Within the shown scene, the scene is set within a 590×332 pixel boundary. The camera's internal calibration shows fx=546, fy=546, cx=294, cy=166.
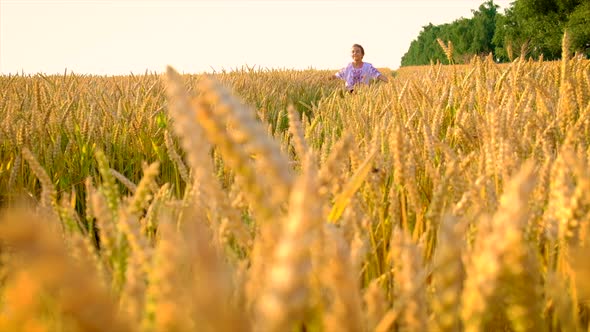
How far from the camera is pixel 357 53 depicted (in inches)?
326

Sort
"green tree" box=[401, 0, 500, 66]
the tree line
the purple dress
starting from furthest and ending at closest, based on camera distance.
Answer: "green tree" box=[401, 0, 500, 66] < the tree line < the purple dress

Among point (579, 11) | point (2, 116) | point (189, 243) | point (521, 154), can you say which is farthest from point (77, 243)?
point (579, 11)

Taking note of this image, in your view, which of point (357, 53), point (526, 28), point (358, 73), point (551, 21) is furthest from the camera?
point (526, 28)

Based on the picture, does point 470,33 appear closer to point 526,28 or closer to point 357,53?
point 526,28

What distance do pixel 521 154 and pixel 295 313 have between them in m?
1.10

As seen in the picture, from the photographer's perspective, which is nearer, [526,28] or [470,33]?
[526,28]

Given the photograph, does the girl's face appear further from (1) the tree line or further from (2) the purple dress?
(1) the tree line

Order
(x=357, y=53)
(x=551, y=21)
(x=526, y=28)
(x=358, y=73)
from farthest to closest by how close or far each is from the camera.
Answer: (x=526, y=28), (x=551, y=21), (x=357, y=53), (x=358, y=73)

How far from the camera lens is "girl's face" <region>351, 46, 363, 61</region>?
27.1 ft

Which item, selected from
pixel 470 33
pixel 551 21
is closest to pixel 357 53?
pixel 551 21

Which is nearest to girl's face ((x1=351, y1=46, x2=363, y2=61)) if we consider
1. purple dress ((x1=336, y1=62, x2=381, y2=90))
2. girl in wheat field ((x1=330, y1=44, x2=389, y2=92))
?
girl in wheat field ((x1=330, y1=44, x2=389, y2=92))

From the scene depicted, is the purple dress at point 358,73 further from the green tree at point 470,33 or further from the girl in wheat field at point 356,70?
the green tree at point 470,33

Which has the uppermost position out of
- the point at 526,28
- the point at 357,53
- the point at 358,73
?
the point at 526,28

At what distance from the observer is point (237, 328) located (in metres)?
0.33
